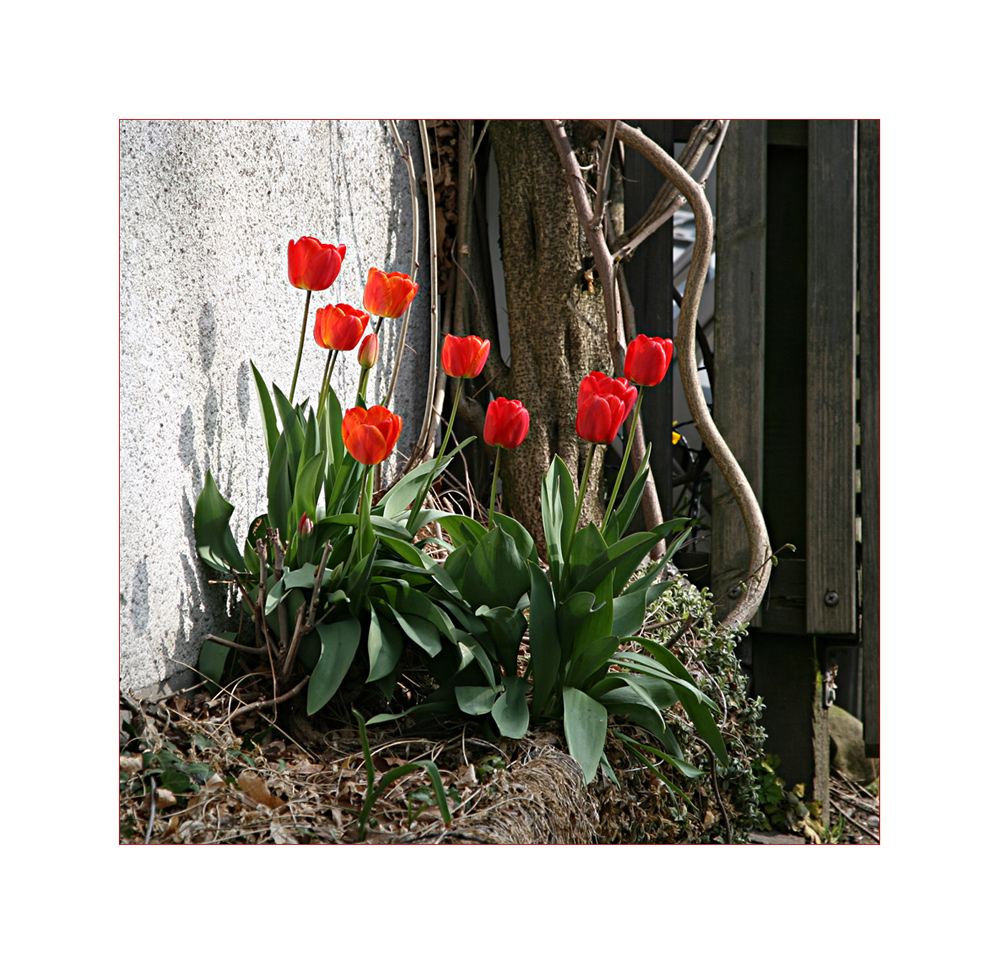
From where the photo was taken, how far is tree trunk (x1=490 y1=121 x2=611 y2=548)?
1910 millimetres

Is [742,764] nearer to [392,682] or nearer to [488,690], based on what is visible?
[488,690]

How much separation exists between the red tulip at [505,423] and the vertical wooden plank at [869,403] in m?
0.90

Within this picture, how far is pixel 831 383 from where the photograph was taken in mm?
1701

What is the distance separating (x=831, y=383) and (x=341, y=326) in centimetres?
110

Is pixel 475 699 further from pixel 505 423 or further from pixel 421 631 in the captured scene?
pixel 505 423

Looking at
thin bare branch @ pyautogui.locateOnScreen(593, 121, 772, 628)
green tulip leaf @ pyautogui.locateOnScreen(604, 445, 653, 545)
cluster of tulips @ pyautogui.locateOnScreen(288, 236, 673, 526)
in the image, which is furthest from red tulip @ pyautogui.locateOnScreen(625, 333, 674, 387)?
thin bare branch @ pyautogui.locateOnScreen(593, 121, 772, 628)

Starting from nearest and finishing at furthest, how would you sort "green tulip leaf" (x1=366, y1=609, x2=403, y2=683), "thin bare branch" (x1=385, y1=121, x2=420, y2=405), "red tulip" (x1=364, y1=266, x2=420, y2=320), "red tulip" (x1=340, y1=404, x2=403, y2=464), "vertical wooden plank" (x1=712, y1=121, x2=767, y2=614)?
"red tulip" (x1=340, y1=404, x2=403, y2=464), "green tulip leaf" (x1=366, y1=609, x2=403, y2=683), "red tulip" (x1=364, y1=266, x2=420, y2=320), "vertical wooden plank" (x1=712, y1=121, x2=767, y2=614), "thin bare branch" (x1=385, y1=121, x2=420, y2=405)

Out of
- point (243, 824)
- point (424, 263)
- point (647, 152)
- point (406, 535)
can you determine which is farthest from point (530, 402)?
point (243, 824)

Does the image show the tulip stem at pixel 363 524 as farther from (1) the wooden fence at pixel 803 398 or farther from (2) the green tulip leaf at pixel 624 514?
(1) the wooden fence at pixel 803 398

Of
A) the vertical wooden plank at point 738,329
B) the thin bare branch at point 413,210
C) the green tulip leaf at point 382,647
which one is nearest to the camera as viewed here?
the green tulip leaf at point 382,647

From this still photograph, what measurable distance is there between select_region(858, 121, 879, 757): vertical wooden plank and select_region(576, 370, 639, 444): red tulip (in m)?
0.80

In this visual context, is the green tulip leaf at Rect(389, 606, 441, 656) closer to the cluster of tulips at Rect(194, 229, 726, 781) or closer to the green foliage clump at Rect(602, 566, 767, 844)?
the cluster of tulips at Rect(194, 229, 726, 781)

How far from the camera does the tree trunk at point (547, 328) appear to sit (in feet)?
6.27

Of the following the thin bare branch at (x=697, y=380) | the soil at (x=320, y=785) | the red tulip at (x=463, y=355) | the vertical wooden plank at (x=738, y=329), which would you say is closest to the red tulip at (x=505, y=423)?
the red tulip at (x=463, y=355)
